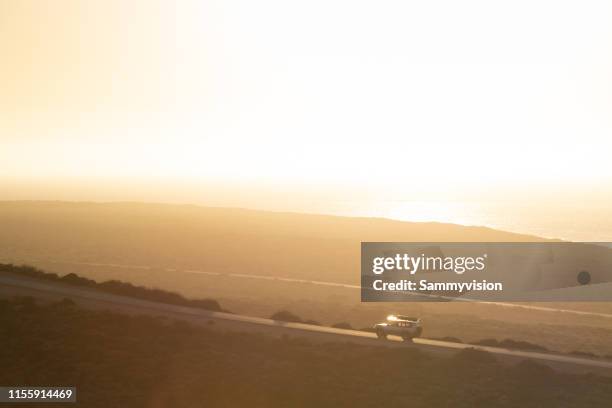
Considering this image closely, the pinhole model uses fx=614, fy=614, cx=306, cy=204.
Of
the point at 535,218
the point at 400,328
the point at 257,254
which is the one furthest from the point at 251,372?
the point at 535,218

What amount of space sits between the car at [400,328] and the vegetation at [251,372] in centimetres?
209

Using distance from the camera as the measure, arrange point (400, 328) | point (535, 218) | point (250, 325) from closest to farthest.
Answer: point (400, 328), point (250, 325), point (535, 218)

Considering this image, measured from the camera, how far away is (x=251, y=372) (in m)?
25.2

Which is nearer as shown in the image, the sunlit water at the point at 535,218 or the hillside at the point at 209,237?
the hillside at the point at 209,237

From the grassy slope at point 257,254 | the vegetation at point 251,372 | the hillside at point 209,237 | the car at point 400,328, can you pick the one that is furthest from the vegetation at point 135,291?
the hillside at point 209,237

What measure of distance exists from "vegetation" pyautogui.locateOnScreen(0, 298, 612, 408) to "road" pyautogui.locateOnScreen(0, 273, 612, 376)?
1.40 m

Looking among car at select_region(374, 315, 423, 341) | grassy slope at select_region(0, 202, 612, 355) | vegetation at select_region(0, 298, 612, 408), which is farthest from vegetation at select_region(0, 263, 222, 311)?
car at select_region(374, 315, 423, 341)

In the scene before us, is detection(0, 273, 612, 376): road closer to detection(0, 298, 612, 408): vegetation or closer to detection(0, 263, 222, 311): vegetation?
detection(0, 263, 222, 311): vegetation

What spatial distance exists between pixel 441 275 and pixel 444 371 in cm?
3434

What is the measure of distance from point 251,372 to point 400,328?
788 cm

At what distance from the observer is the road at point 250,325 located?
27.1m

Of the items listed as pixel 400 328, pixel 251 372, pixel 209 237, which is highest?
pixel 209 237

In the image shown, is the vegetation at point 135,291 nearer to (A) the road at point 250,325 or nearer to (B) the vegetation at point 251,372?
(A) the road at point 250,325

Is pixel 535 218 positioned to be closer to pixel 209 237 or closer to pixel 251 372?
pixel 209 237
